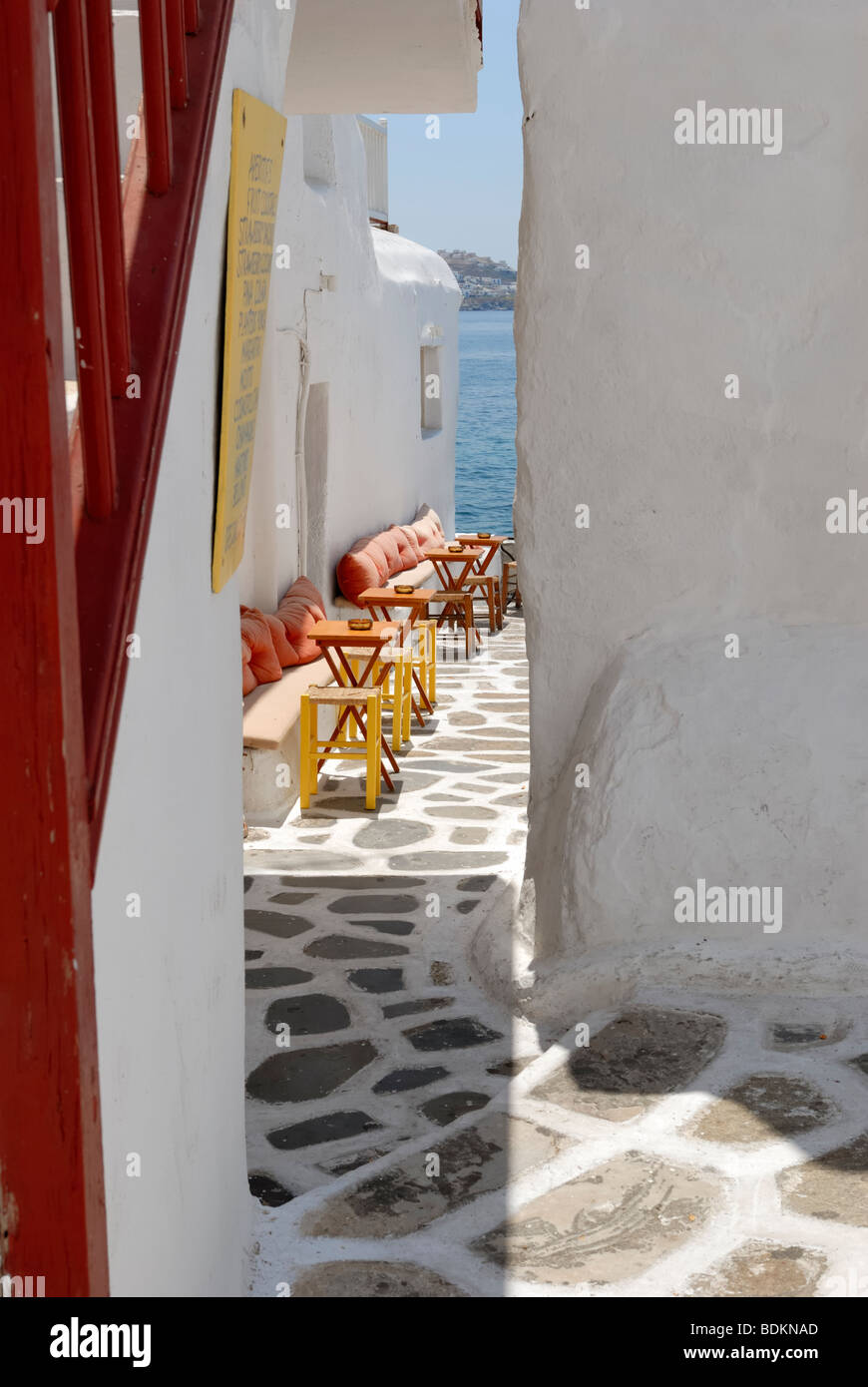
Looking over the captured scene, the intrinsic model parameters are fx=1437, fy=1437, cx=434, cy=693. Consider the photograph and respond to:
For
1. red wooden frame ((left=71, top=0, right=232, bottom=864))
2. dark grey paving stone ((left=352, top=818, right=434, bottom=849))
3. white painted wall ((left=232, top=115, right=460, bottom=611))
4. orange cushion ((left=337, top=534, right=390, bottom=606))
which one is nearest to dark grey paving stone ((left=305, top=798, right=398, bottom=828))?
dark grey paving stone ((left=352, top=818, right=434, bottom=849))

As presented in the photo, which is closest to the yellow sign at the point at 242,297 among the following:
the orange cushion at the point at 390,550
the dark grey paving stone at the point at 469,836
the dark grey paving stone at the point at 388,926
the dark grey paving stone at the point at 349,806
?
the dark grey paving stone at the point at 388,926

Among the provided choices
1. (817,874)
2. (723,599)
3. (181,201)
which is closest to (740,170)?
(723,599)

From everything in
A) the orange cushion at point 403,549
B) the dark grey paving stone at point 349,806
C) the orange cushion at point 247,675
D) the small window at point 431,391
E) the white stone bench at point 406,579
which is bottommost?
the dark grey paving stone at point 349,806

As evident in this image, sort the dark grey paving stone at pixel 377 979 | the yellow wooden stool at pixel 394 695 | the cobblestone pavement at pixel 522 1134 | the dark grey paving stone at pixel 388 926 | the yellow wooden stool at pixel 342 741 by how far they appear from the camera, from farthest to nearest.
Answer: the yellow wooden stool at pixel 394 695
the yellow wooden stool at pixel 342 741
the dark grey paving stone at pixel 388 926
the dark grey paving stone at pixel 377 979
the cobblestone pavement at pixel 522 1134

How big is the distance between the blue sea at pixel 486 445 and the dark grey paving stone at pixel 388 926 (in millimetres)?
26297

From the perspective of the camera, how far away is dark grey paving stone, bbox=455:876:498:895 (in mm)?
6562

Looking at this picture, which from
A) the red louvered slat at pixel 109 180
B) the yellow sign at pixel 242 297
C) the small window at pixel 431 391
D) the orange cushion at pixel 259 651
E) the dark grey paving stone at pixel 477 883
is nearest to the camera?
the red louvered slat at pixel 109 180

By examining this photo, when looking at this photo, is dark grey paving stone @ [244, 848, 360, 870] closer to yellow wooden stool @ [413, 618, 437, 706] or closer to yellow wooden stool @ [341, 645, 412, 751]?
yellow wooden stool @ [341, 645, 412, 751]

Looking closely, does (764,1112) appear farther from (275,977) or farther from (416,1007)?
(275,977)

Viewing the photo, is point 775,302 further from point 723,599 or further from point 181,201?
point 181,201

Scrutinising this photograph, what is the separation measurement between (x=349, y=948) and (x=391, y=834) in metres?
1.61

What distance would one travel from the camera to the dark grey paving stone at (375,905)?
629 cm

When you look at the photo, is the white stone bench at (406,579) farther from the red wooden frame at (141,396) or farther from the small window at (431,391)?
the red wooden frame at (141,396)

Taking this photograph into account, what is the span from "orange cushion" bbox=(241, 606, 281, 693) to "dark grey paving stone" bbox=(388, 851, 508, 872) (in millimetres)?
2049
